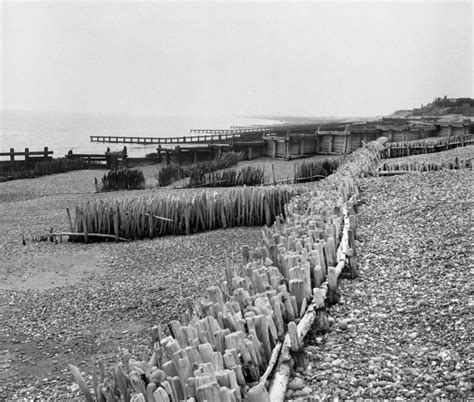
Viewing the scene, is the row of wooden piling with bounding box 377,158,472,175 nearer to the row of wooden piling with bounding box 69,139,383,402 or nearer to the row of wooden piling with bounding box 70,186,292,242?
the row of wooden piling with bounding box 70,186,292,242

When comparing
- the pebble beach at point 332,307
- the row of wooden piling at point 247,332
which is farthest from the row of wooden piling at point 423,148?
the row of wooden piling at point 247,332

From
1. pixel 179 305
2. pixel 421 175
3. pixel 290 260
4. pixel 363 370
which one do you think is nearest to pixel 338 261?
pixel 290 260

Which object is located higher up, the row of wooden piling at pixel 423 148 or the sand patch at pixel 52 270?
the row of wooden piling at pixel 423 148

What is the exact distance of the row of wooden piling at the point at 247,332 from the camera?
2408mm

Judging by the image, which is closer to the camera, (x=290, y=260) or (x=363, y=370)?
(x=363, y=370)

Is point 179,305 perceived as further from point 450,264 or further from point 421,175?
point 421,175

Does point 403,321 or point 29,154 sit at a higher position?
point 29,154

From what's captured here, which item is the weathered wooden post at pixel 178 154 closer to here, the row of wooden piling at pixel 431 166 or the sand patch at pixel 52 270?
the row of wooden piling at pixel 431 166

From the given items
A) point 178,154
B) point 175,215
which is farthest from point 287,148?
point 175,215

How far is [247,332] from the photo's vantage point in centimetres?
303

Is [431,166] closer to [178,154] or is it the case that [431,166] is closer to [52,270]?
[52,270]

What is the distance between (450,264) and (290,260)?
1.57 metres

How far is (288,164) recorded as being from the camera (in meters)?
22.6

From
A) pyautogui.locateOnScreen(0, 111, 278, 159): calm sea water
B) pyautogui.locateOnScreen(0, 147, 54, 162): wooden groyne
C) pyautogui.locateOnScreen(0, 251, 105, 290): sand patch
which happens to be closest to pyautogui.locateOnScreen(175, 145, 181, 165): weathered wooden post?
pyautogui.locateOnScreen(0, 147, 54, 162): wooden groyne
